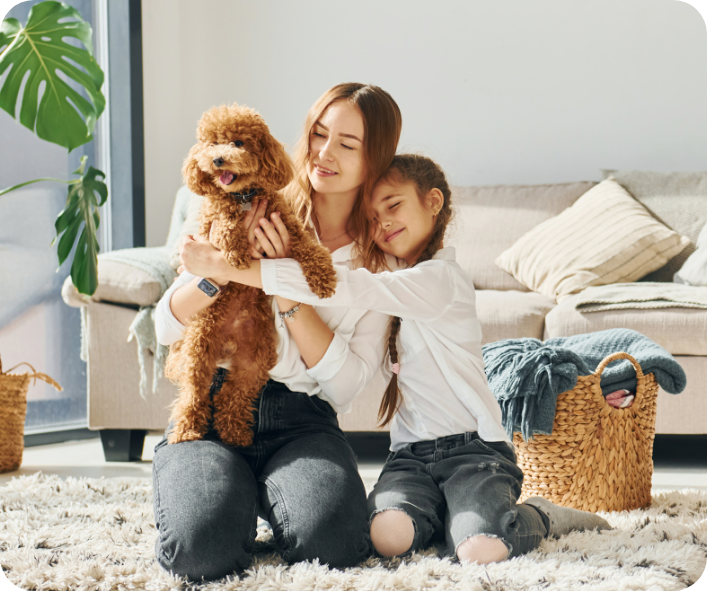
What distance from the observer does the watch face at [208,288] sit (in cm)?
136

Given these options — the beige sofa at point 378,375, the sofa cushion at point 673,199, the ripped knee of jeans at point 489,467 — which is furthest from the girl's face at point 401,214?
the sofa cushion at point 673,199

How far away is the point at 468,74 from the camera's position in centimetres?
342

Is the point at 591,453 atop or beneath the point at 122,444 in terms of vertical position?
atop

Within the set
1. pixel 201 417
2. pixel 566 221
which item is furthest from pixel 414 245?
pixel 566 221

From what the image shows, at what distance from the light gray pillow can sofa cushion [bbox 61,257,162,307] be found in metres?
1.96

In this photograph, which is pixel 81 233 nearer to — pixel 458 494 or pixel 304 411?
pixel 304 411

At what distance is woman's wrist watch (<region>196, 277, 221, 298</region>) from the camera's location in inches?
53.5

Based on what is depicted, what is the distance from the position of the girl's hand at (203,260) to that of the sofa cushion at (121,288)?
107 centimetres

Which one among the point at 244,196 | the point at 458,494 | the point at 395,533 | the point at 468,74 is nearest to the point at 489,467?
the point at 458,494

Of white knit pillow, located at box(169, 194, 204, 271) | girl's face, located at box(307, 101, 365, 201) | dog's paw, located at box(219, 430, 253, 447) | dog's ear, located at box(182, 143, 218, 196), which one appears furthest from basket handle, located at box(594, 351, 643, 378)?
white knit pillow, located at box(169, 194, 204, 271)

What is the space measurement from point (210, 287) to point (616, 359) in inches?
41.4

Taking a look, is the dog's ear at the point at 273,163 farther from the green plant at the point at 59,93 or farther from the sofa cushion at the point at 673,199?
the sofa cushion at the point at 673,199

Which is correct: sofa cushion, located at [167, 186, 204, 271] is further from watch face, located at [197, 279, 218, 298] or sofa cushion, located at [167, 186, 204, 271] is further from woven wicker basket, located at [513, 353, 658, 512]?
woven wicker basket, located at [513, 353, 658, 512]

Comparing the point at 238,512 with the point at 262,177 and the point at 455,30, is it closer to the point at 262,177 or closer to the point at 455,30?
the point at 262,177
